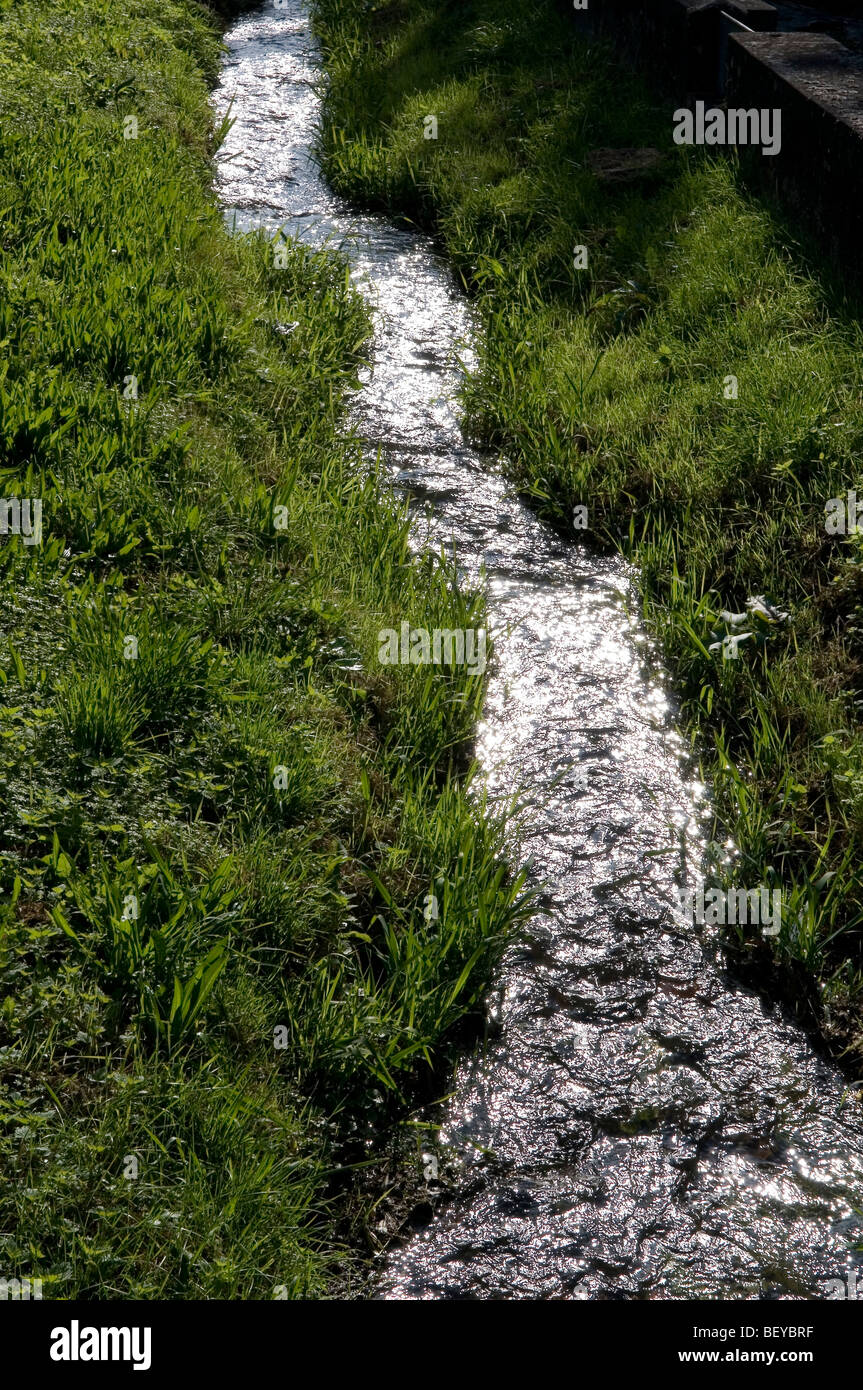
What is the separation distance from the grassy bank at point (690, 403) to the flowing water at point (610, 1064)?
215 millimetres

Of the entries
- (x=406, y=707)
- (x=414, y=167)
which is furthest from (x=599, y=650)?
(x=414, y=167)

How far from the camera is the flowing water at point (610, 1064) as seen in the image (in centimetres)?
325

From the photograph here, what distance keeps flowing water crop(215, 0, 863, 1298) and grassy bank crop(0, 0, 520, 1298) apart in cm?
23

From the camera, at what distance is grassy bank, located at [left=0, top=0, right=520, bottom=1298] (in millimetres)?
3076

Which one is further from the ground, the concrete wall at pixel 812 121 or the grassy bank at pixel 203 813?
the concrete wall at pixel 812 121

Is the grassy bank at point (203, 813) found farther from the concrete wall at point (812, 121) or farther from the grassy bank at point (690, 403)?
the concrete wall at point (812, 121)

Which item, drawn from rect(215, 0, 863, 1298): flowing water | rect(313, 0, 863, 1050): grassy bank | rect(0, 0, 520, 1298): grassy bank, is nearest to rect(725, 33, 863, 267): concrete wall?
rect(313, 0, 863, 1050): grassy bank

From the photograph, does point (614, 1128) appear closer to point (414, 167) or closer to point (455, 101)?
point (414, 167)


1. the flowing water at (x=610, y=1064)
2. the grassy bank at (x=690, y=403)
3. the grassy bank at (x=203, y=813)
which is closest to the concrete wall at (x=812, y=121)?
the grassy bank at (x=690, y=403)

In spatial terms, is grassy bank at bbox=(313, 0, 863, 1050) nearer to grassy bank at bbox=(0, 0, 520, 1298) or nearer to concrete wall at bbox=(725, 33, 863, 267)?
concrete wall at bbox=(725, 33, 863, 267)

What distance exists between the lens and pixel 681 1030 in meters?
3.87

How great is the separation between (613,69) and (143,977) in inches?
370

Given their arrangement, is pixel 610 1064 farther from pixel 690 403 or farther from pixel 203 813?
pixel 690 403

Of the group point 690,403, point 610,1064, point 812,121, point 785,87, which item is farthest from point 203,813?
point 785,87
